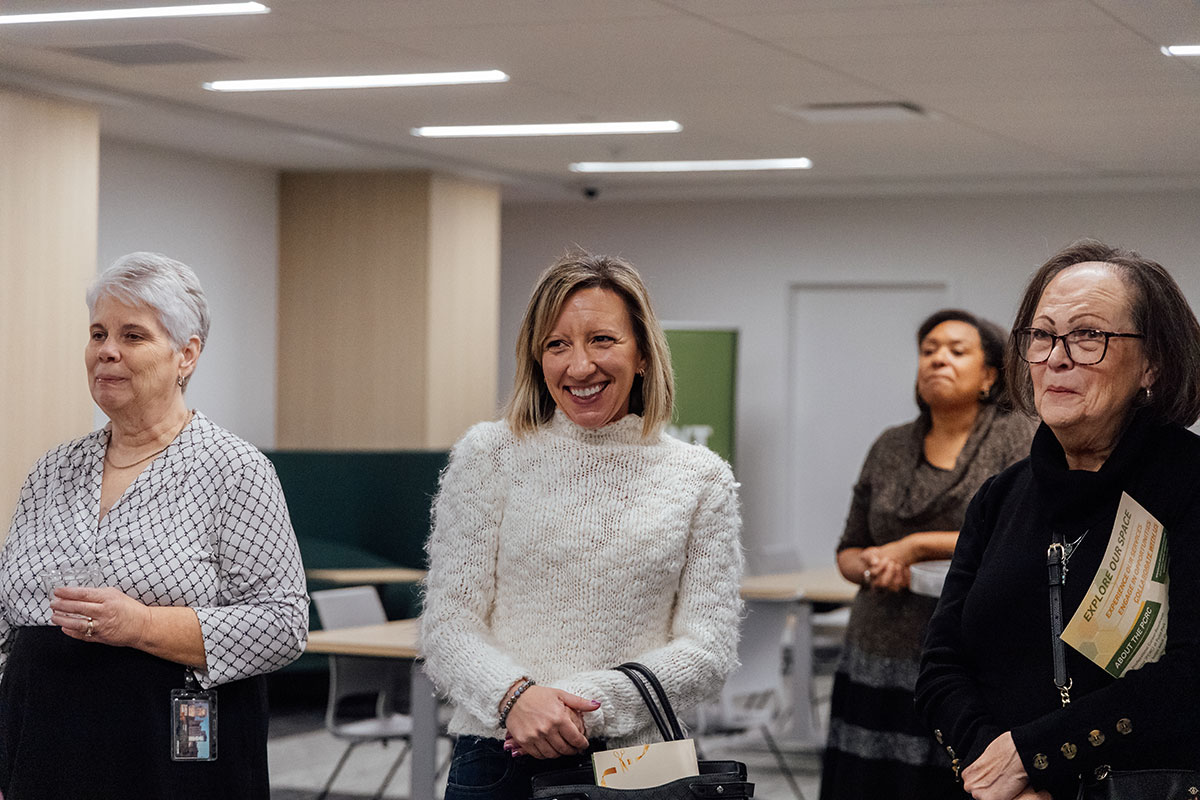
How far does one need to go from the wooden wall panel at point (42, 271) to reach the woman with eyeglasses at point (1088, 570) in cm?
583

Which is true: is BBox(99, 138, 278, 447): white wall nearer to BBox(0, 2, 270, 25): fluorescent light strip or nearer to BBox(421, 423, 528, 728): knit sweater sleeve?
BBox(0, 2, 270, 25): fluorescent light strip

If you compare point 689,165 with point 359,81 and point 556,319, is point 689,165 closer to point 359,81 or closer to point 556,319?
point 359,81

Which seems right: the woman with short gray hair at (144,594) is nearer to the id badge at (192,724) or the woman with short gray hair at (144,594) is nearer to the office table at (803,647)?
the id badge at (192,724)

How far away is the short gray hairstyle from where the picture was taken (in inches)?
116

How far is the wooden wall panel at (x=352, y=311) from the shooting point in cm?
1022

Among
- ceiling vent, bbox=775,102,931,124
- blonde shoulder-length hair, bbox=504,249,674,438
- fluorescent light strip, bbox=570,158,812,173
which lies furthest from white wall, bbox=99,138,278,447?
blonde shoulder-length hair, bbox=504,249,674,438

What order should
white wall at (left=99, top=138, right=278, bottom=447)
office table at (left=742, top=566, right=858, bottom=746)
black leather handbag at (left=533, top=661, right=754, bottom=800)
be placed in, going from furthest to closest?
white wall at (left=99, top=138, right=278, bottom=447) → office table at (left=742, top=566, right=858, bottom=746) → black leather handbag at (left=533, top=661, right=754, bottom=800)

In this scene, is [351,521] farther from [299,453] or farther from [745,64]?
[745,64]

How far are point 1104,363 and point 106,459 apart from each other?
1.87 m

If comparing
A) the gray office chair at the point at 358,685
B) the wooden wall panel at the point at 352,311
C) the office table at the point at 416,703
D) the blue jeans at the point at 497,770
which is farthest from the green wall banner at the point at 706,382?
the blue jeans at the point at 497,770

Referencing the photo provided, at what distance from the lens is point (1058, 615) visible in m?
2.20

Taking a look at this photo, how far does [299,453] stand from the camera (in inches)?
372

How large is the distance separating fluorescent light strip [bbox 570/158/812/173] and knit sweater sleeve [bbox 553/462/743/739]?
7258mm

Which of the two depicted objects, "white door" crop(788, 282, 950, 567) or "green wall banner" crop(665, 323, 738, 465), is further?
"white door" crop(788, 282, 950, 567)
